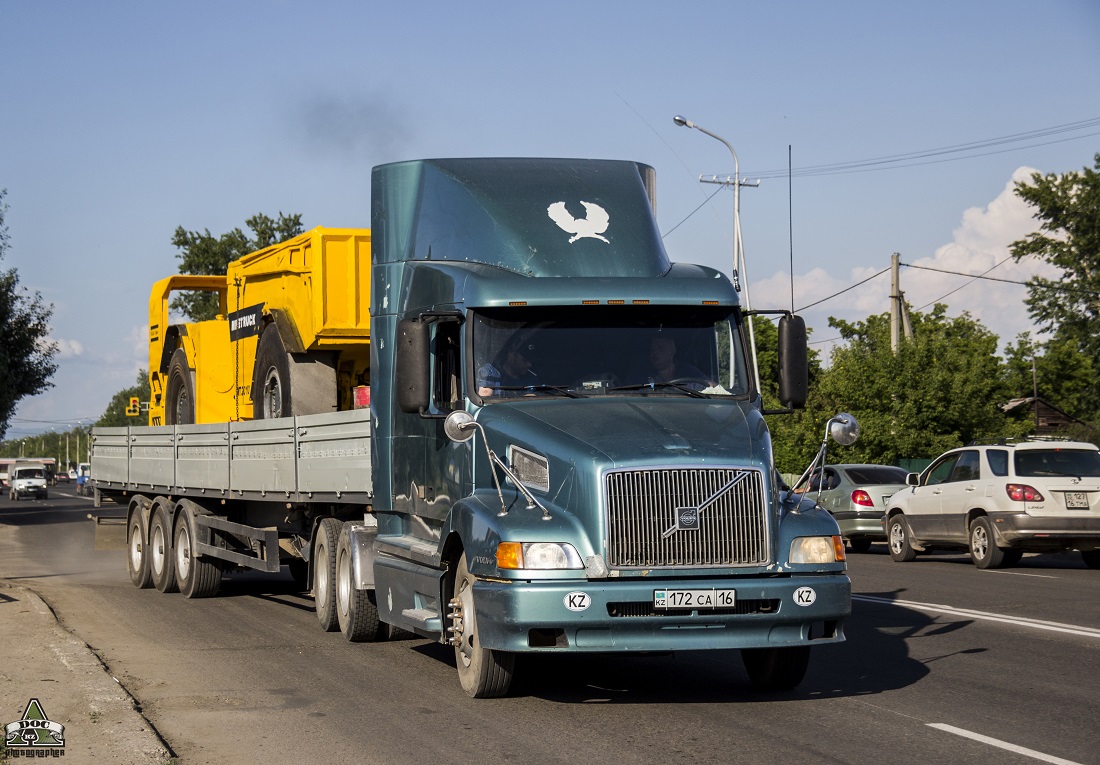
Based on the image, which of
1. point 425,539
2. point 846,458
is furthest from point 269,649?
point 846,458

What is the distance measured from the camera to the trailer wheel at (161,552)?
57.2 feet

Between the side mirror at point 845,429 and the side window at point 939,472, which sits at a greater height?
the side mirror at point 845,429

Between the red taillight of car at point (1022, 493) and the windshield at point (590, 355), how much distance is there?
442 inches

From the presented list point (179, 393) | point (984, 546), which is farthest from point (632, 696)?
point (984, 546)

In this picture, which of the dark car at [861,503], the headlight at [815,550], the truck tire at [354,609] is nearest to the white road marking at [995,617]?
the headlight at [815,550]

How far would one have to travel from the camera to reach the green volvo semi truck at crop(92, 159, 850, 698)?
26.9 feet

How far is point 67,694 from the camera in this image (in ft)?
30.1

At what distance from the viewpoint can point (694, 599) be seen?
8.16m

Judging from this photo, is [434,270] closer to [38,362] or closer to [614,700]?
[614,700]

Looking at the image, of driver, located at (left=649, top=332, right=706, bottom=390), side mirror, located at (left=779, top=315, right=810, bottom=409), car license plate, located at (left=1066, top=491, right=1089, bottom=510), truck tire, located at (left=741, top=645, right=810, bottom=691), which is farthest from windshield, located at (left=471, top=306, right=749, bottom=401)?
car license plate, located at (left=1066, top=491, right=1089, bottom=510)

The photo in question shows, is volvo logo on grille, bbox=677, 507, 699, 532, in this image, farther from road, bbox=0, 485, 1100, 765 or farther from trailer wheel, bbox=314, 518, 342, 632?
trailer wheel, bbox=314, 518, 342, 632

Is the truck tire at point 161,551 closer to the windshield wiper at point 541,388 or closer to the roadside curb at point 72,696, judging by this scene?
the roadside curb at point 72,696

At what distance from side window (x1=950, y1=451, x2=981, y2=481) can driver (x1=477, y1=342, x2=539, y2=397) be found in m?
12.8

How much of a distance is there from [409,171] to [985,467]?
12032mm
